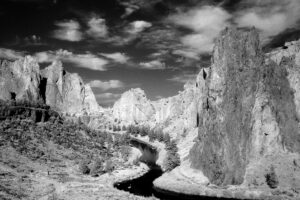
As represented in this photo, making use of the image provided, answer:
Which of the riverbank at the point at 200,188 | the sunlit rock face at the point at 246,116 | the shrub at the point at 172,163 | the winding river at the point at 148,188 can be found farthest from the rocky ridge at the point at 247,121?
the shrub at the point at 172,163

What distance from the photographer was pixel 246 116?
12900cm

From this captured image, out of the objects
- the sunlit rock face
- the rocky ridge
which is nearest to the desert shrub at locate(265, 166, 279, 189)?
the rocky ridge

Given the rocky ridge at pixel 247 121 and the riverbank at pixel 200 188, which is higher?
the rocky ridge at pixel 247 121

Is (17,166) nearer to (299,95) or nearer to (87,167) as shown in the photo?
(87,167)

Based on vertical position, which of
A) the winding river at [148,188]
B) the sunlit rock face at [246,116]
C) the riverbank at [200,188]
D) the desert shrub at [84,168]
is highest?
the sunlit rock face at [246,116]

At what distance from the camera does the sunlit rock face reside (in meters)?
117

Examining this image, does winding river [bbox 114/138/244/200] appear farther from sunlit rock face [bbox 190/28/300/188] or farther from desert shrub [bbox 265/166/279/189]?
desert shrub [bbox 265/166/279/189]

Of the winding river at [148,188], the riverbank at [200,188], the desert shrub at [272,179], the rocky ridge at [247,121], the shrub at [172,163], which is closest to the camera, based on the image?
the riverbank at [200,188]

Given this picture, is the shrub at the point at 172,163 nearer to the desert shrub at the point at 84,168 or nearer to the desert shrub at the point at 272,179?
the desert shrub at the point at 84,168

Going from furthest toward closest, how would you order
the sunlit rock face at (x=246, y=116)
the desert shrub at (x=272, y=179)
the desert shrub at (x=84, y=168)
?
the desert shrub at (x=84, y=168), the sunlit rock face at (x=246, y=116), the desert shrub at (x=272, y=179)

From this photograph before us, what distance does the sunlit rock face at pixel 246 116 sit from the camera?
117 meters

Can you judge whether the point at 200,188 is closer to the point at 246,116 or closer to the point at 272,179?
the point at 272,179

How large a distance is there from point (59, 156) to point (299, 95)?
101788 mm

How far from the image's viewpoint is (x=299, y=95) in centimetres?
13675
